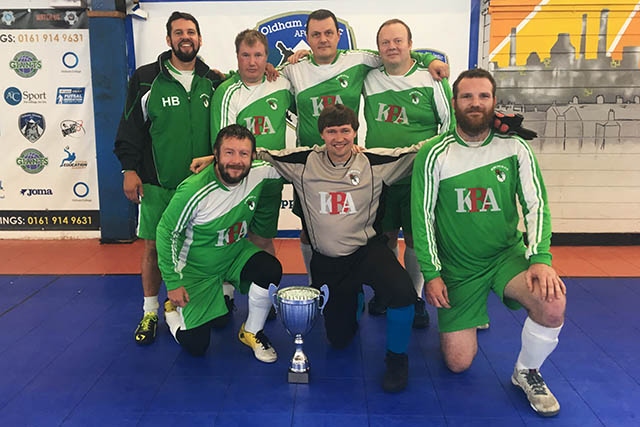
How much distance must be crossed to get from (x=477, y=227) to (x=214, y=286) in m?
1.53

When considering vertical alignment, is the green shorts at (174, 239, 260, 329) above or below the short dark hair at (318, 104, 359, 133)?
below

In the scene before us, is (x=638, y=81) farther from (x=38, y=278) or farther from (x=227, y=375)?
(x=38, y=278)

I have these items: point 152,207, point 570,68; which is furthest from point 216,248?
point 570,68

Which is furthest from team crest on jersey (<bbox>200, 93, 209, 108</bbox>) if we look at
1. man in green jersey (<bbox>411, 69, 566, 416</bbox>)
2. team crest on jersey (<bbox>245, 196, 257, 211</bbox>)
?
man in green jersey (<bbox>411, 69, 566, 416</bbox>)

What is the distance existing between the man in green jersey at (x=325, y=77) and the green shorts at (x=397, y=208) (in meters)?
0.55

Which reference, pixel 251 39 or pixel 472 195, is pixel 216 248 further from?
pixel 472 195

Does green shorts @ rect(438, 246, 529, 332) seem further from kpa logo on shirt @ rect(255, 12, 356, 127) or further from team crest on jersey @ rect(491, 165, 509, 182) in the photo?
kpa logo on shirt @ rect(255, 12, 356, 127)

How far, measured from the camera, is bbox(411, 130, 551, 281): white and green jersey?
264 cm

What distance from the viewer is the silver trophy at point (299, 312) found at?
259cm

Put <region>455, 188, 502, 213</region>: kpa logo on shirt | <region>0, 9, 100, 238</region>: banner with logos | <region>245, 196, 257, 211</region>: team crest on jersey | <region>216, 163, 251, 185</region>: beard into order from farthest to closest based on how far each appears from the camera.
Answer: <region>0, 9, 100, 238</region>: banner with logos < <region>245, 196, 257, 211</region>: team crest on jersey < <region>216, 163, 251, 185</region>: beard < <region>455, 188, 502, 213</region>: kpa logo on shirt

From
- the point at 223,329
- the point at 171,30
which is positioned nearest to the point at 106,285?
the point at 223,329

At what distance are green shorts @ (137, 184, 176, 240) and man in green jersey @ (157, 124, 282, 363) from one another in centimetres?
45

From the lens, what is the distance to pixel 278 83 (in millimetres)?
3354

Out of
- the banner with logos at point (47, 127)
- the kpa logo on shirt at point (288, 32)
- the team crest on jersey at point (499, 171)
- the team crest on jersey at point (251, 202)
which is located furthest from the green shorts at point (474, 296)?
the banner with logos at point (47, 127)
